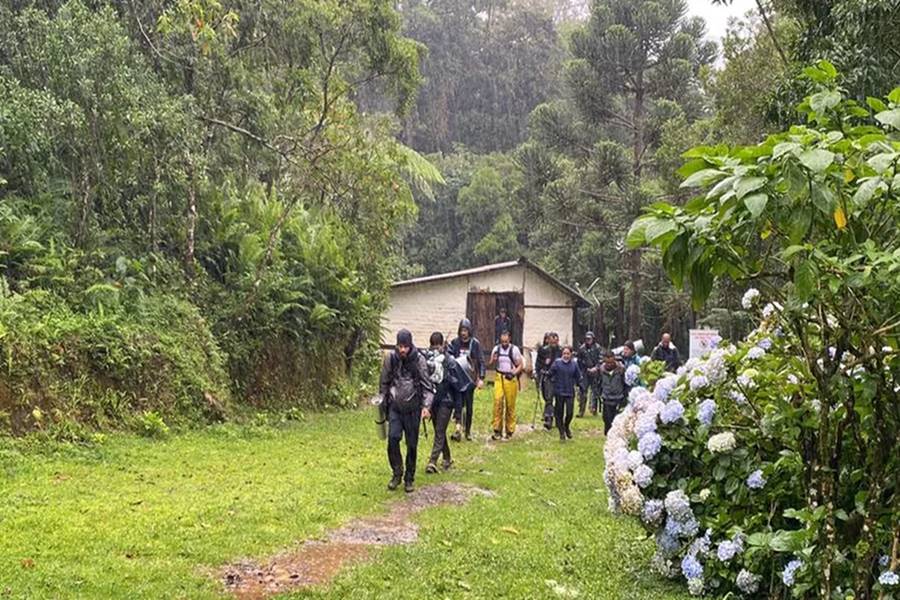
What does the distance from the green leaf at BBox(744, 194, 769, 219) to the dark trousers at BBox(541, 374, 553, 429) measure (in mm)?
11307

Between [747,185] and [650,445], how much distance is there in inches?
118

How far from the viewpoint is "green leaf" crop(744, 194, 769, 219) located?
10.4ft

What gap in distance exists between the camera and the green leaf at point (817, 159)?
3.16m

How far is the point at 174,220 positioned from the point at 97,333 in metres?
3.46

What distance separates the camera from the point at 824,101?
12.3 ft

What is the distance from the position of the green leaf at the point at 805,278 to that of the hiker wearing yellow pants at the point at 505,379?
9994 millimetres

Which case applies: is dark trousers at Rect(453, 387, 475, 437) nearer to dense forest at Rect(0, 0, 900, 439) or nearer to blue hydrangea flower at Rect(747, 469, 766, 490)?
dense forest at Rect(0, 0, 900, 439)

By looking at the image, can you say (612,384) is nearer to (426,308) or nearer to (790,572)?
(790,572)

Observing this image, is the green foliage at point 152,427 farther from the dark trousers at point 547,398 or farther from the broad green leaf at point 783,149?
the broad green leaf at point 783,149

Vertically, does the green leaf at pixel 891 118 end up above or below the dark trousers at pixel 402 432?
above

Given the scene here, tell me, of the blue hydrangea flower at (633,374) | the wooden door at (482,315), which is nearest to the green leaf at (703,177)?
the blue hydrangea flower at (633,374)

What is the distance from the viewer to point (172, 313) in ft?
44.5

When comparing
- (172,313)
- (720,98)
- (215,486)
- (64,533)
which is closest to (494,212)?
(720,98)

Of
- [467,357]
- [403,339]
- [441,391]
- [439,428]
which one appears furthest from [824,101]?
[467,357]
